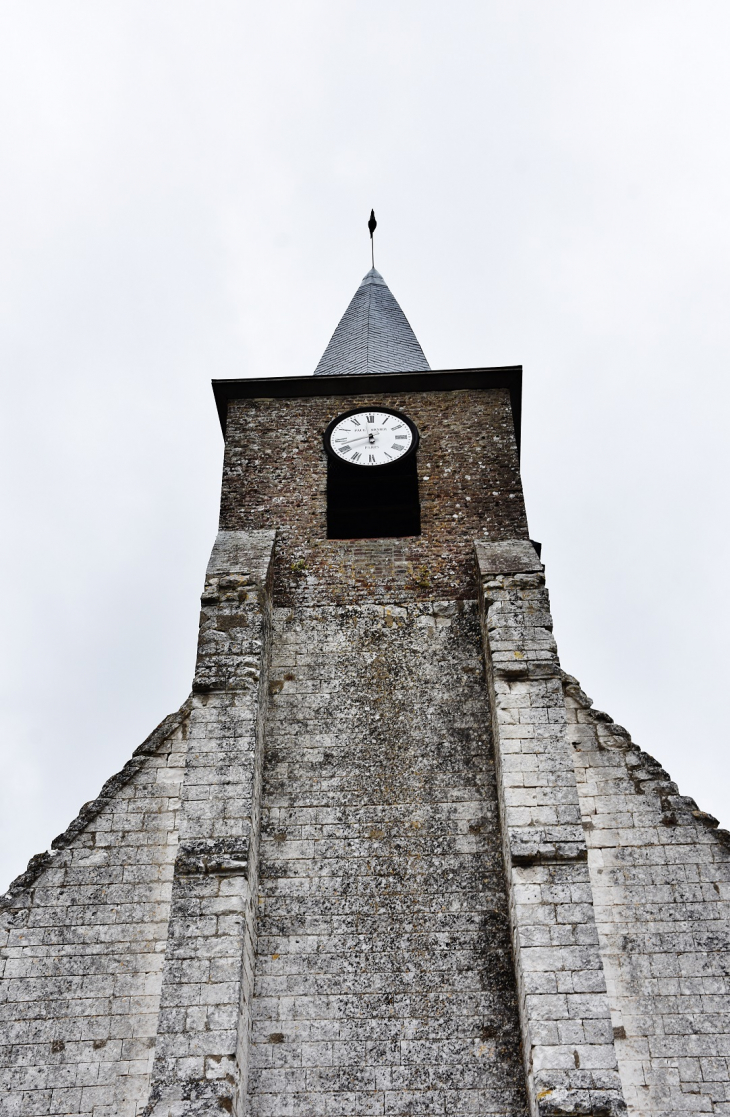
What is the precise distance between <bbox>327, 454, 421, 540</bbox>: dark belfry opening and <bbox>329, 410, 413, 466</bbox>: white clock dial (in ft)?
0.34

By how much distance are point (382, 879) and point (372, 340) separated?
24.3 feet

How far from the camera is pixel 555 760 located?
7.13m

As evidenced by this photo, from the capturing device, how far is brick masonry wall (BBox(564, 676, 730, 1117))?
629 centimetres

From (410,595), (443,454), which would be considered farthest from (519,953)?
(443,454)

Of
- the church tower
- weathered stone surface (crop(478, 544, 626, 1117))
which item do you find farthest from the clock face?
weathered stone surface (crop(478, 544, 626, 1117))

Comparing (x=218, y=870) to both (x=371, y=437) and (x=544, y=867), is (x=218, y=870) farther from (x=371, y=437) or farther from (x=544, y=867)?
(x=371, y=437)

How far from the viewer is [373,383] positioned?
10805 millimetres

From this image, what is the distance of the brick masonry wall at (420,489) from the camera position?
9.01m

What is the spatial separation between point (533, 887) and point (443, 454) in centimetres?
477

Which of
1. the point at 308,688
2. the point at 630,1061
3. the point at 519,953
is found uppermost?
the point at 308,688

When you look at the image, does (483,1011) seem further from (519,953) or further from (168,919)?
(168,919)

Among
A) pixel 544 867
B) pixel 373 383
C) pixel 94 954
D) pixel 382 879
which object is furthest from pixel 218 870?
pixel 373 383

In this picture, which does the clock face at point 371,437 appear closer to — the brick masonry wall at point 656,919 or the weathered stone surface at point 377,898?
the weathered stone surface at point 377,898

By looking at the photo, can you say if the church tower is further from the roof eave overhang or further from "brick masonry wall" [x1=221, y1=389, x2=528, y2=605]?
the roof eave overhang
